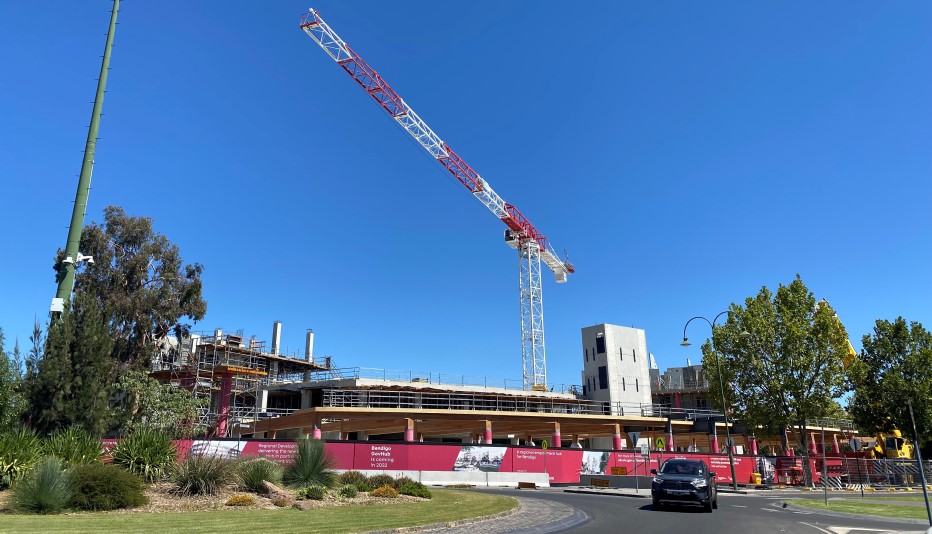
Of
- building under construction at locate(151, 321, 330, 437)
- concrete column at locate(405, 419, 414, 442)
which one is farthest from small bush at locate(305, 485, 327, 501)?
building under construction at locate(151, 321, 330, 437)

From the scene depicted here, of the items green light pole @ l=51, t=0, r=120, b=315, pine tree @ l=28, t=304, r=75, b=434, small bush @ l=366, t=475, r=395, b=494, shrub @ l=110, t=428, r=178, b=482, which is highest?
green light pole @ l=51, t=0, r=120, b=315

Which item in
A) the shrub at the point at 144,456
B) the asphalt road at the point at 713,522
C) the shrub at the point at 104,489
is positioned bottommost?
the asphalt road at the point at 713,522

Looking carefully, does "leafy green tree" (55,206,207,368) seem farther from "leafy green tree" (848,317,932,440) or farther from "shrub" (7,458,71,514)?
"leafy green tree" (848,317,932,440)

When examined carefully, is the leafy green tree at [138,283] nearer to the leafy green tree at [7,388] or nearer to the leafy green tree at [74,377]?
the leafy green tree at [7,388]

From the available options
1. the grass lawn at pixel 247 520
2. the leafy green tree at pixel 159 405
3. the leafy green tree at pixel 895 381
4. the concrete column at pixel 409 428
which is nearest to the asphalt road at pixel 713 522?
the grass lawn at pixel 247 520

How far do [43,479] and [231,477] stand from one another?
4.89 m

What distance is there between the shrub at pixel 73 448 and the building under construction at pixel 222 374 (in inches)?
1345

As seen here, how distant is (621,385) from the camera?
69.9 metres

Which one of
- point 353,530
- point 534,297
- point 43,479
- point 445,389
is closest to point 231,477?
point 43,479

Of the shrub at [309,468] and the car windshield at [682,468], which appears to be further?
the car windshield at [682,468]

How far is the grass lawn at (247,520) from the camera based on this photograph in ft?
37.1

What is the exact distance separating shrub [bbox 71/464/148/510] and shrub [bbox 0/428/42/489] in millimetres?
1919

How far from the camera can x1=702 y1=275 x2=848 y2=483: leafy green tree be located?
40.0 m

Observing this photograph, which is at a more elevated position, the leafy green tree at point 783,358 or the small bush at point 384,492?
the leafy green tree at point 783,358
